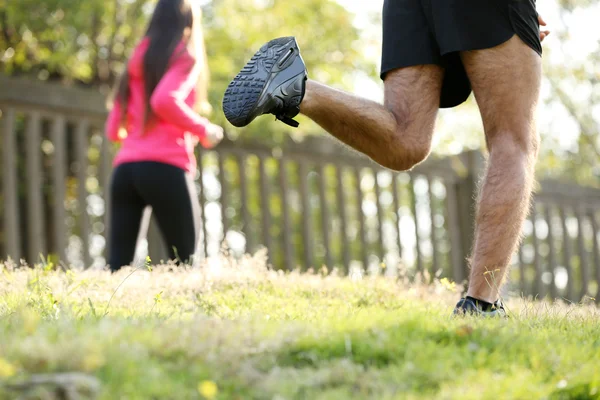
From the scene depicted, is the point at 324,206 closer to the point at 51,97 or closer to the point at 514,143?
the point at 51,97

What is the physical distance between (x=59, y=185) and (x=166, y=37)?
166 centimetres

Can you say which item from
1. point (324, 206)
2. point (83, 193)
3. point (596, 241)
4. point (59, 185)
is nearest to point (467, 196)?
point (324, 206)

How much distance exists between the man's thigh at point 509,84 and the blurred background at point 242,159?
2666mm

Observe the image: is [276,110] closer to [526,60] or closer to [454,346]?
[526,60]

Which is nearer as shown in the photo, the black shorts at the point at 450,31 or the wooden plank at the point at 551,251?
the black shorts at the point at 450,31

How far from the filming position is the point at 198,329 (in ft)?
6.73

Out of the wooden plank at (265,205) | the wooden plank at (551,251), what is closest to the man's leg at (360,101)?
the wooden plank at (265,205)

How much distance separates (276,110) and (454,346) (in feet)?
4.30

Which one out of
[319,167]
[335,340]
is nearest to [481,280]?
[335,340]

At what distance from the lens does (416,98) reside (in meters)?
3.23

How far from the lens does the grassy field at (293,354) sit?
174 centimetres

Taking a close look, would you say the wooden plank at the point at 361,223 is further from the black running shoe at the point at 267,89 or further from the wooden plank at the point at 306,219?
the black running shoe at the point at 267,89

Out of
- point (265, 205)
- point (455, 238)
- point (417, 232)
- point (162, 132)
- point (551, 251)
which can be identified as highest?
point (162, 132)

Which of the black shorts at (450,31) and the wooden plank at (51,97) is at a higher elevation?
the wooden plank at (51,97)
